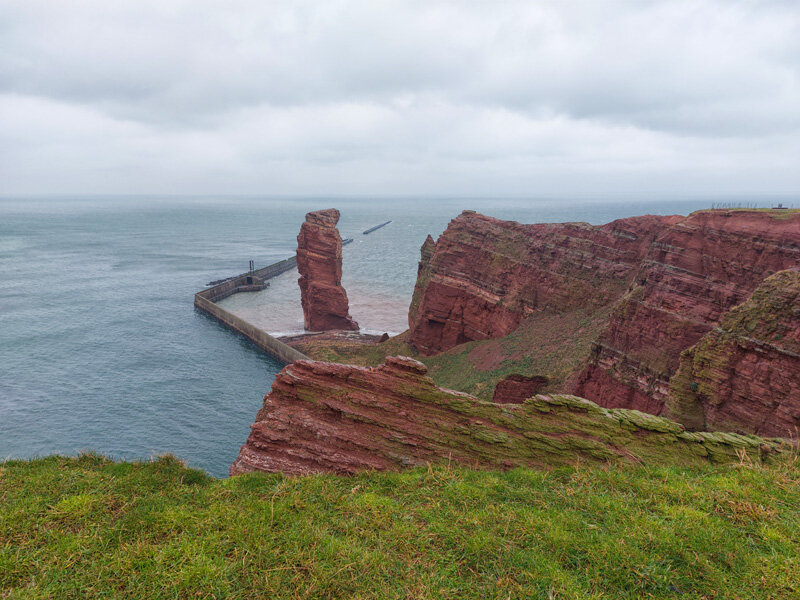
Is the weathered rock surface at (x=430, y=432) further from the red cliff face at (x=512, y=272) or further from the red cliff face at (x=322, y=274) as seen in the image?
Answer: the red cliff face at (x=322, y=274)

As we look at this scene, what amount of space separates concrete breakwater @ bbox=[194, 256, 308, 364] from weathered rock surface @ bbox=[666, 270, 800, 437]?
127 feet

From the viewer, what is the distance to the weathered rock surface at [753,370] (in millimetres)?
16250

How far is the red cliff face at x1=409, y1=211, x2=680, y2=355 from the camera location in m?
37.7

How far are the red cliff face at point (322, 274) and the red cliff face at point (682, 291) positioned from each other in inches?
1885

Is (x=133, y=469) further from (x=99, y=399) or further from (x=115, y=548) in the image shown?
(x=99, y=399)

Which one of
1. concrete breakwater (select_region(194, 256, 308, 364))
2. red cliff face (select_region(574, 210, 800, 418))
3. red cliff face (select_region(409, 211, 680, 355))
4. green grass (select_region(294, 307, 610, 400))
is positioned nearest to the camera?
red cliff face (select_region(574, 210, 800, 418))

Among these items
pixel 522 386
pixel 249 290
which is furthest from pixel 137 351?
pixel 522 386

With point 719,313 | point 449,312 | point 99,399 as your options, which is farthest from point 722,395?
Answer: point 99,399

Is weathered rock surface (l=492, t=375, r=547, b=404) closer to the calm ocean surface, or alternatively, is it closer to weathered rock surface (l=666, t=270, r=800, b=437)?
weathered rock surface (l=666, t=270, r=800, b=437)

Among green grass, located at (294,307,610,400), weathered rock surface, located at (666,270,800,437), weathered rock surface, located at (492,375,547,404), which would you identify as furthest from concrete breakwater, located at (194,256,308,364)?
weathered rock surface, located at (666,270,800,437)

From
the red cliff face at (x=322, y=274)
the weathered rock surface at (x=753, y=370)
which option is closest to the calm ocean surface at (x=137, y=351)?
the red cliff face at (x=322, y=274)

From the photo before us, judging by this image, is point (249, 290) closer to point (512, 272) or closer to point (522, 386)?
point (512, 272)

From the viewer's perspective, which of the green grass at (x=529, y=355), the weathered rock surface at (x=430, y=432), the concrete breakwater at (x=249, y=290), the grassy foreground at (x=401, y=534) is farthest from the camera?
→ the concrete breakwater at (x=249, y=290)

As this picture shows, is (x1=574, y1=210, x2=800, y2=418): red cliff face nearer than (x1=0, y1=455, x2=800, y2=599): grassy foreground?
No
